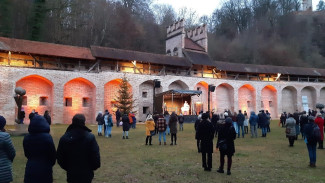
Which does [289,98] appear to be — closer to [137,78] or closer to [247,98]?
[247,98]

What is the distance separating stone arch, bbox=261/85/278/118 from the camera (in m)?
38.3

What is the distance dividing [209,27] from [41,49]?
4549 centimetres

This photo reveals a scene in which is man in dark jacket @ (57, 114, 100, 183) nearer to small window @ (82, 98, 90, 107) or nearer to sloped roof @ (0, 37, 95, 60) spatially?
sloped roof @ (0, 37, 95, 60)

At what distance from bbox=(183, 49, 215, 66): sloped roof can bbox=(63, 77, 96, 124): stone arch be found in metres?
12.7

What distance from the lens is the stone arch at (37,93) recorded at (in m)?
25.4

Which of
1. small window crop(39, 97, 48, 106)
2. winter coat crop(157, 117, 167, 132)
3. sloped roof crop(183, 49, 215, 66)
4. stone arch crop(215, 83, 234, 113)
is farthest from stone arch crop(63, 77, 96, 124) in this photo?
winter coat crop(157, 117, 167, 132)

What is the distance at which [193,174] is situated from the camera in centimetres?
634

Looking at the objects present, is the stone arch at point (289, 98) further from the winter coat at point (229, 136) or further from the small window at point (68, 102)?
the winter coat at point (229, 136)

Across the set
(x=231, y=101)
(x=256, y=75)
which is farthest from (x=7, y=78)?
(x=256, y=75)

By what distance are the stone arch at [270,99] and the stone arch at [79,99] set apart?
23.2 meters

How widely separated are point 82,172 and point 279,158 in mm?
6957

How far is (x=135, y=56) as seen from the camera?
3050cm

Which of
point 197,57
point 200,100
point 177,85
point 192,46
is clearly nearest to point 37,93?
point 177,85

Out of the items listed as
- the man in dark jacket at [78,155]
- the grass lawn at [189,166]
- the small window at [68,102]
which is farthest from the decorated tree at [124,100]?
the man in dark jacket at [78,155]
